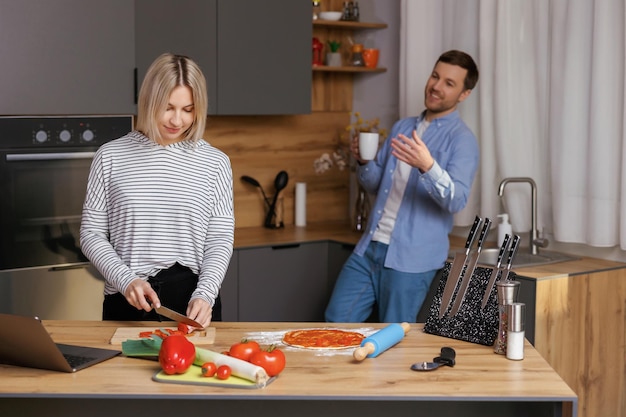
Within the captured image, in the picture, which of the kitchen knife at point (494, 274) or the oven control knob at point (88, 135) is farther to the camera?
the oven control knob at point (88, 135)

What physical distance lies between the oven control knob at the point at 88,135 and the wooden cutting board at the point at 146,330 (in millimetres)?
1522

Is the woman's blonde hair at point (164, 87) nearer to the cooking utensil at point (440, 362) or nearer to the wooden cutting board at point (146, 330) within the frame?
the wooden cutting board at point (146, 330)

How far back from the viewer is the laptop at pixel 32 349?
2.11 metres

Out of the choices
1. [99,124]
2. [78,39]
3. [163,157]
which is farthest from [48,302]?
[163,157]

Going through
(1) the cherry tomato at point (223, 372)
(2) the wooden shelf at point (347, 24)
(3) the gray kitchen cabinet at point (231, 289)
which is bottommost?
(3) the gray kitchen cabinet at point (231, 289)

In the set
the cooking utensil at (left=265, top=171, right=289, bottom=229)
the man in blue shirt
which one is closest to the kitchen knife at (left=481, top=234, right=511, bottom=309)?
the man in blue shirt

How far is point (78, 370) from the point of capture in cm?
219

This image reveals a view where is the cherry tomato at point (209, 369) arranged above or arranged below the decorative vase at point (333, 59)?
below

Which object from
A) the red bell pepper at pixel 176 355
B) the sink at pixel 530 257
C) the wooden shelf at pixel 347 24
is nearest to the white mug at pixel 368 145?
the sink at pixel 530 257

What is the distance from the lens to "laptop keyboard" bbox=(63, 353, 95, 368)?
222 cm

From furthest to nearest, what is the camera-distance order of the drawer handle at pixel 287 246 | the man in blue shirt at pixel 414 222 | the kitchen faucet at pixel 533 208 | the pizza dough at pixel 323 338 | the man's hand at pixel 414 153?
the drawer handle at pixel 287 246, the kitchen faucet at pixel 533 208, the man in blue shirt at pixel 414 222, the man's hand at pixel 414 153, the pizza dough at pixel 323 338

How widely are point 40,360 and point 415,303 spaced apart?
193 cm

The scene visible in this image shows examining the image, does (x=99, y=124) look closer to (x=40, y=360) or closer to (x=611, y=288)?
(x=40, y=360)

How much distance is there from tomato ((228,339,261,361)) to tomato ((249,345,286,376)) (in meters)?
0.02
